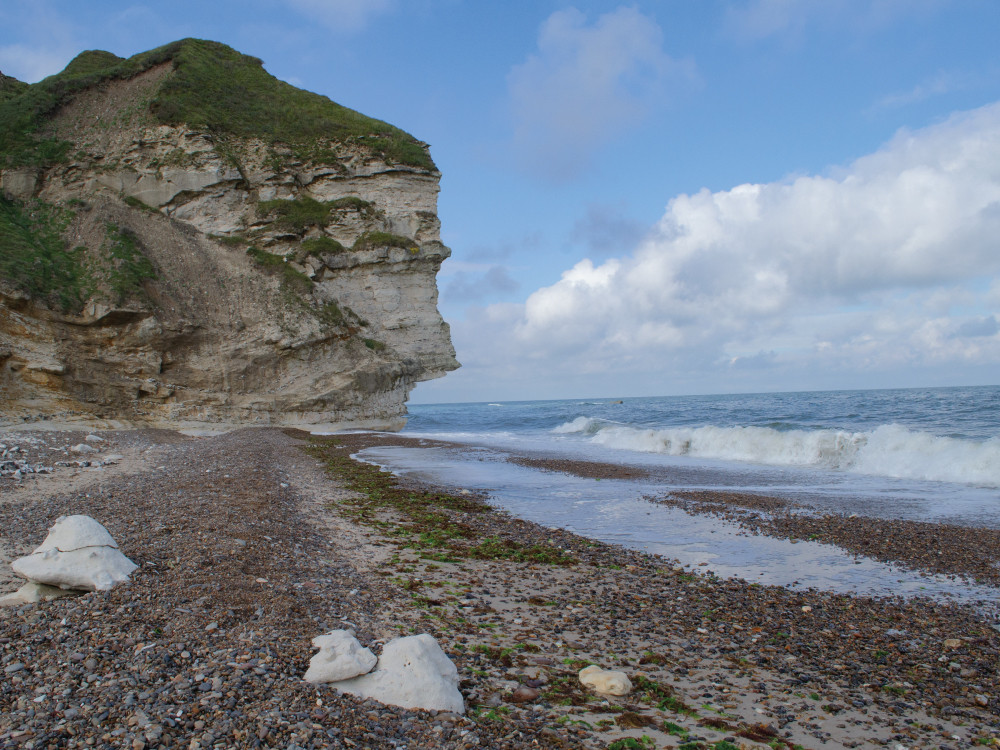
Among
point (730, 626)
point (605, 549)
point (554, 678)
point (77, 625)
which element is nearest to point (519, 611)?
point (554, 678)

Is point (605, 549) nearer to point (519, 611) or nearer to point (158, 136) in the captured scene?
point (519, 611)

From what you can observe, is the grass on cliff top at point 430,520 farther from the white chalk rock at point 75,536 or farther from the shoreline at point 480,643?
the white chalk rock at point 75,536

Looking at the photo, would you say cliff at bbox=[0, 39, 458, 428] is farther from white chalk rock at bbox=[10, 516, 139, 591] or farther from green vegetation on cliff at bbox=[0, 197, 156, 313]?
white chalk rock at bbox=[10, 516, 139, 591]

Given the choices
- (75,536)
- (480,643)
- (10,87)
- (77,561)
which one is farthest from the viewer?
(10,87)

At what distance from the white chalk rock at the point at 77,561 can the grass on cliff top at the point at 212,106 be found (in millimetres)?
35224

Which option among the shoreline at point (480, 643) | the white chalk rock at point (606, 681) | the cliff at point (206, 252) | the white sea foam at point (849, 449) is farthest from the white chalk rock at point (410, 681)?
the cliff at point (206, 252)

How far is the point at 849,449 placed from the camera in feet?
73.7

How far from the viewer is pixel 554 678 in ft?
14.4

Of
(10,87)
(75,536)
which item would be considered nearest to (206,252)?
(10,87)

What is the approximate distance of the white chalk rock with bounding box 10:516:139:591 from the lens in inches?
182

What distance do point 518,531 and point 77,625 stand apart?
681 cm

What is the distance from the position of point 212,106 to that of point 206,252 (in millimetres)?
11583

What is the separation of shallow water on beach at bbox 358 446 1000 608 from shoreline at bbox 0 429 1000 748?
0.71 metres

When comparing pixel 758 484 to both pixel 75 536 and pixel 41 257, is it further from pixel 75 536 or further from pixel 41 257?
pixel 41 257
